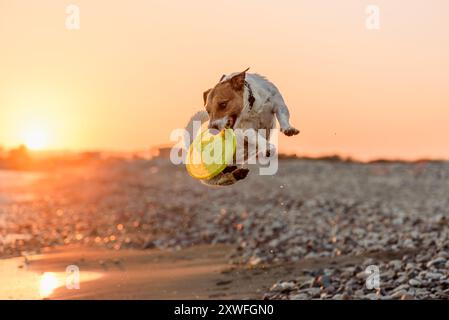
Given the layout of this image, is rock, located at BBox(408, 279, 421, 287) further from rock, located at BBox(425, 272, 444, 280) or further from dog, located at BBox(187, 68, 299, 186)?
dog, located at BBox(187, 68, 299, 186)

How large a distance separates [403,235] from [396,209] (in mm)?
6657

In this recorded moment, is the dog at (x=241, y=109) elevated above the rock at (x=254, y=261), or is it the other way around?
the dog at (x=241, y=109)

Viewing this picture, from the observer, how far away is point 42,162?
252 feet

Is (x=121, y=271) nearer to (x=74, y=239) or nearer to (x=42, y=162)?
(x=74, y=239)

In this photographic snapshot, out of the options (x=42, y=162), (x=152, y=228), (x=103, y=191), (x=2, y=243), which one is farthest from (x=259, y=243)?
(x=42, y=162)

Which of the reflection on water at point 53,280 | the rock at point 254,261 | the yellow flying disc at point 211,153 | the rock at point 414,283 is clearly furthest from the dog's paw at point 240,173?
the rock at point 254,261

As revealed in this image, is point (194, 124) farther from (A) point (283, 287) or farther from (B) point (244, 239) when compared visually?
(B) point (244, 239)

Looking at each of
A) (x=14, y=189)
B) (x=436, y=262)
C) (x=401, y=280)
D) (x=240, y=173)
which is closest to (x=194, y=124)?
(x=240, y=173)

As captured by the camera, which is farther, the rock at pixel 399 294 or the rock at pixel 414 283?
the rock at pixel 414 283

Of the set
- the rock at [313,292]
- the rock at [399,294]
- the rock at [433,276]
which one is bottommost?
Result: the rock at [313,292]

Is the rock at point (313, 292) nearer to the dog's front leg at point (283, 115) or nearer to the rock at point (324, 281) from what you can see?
the rock at point (324, 281)

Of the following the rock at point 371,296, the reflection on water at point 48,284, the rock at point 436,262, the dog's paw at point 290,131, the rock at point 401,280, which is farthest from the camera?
the reflection on water at point 48,284

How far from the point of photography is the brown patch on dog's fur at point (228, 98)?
852cm
